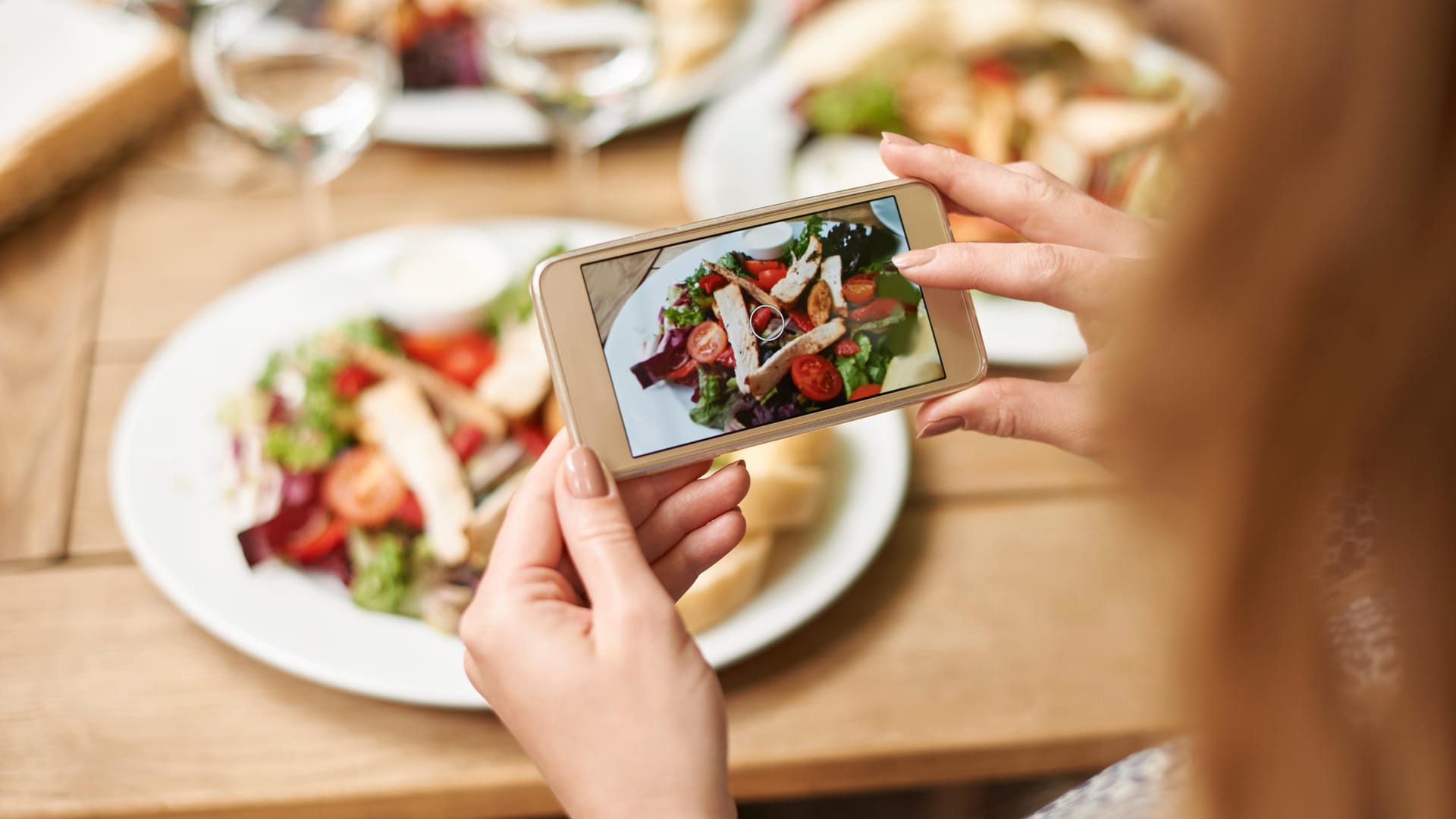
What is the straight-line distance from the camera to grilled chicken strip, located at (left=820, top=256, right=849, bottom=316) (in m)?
0.95

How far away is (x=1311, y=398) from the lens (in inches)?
20.1

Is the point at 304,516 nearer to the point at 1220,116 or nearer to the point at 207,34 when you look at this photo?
the point at 207,34

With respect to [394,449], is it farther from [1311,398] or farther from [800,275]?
[1311,398]

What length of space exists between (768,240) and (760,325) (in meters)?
0.07

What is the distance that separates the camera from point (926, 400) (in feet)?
3.20

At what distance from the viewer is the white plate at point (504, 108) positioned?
6.24 ft

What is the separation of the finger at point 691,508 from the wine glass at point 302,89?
0.89 m

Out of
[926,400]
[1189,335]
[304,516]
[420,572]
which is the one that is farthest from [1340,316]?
[304,516]

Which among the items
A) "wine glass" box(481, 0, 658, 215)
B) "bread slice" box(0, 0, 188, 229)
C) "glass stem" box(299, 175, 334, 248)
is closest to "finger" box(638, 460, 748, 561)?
"wine glass" box(481, 0, 658, 215)

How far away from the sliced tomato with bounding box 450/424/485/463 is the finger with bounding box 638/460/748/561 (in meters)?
0.57

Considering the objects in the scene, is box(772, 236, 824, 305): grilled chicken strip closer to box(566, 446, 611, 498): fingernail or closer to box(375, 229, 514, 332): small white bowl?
box(566, 446, 611, 498): fingernail

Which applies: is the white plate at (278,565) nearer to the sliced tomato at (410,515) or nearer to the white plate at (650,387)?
the sliced tomato at (410,515)

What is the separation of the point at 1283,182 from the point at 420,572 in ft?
3.51

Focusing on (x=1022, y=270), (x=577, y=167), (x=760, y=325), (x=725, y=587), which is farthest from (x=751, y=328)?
(x=577, y=167)
